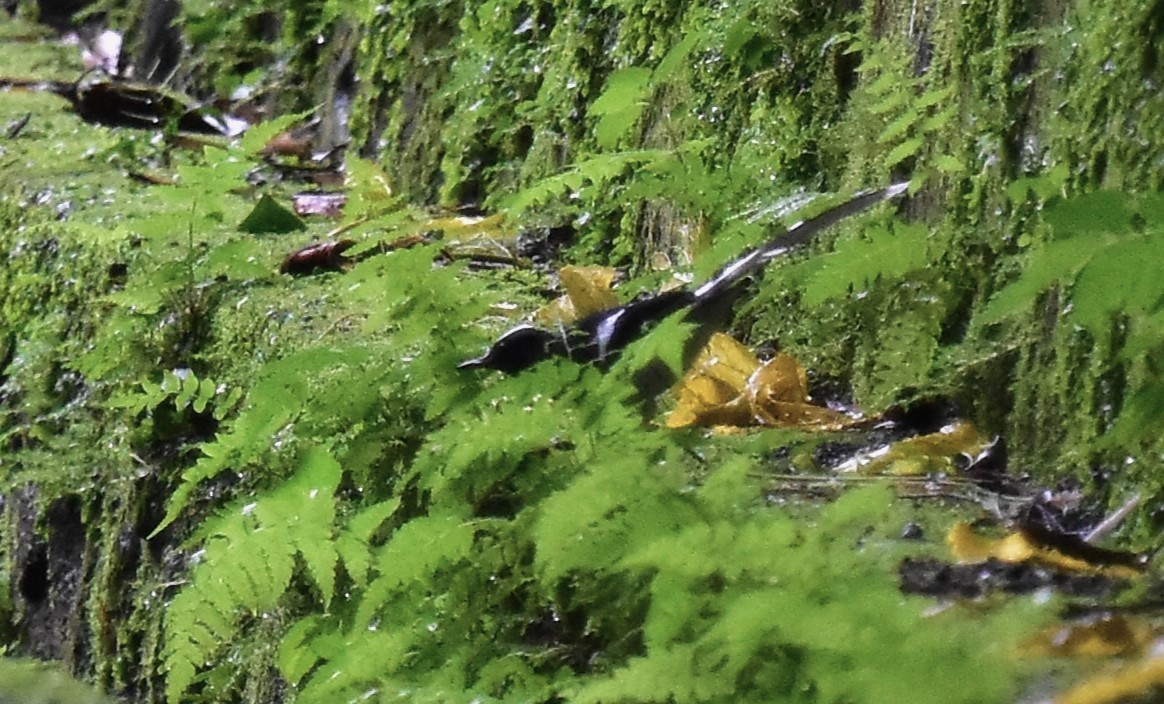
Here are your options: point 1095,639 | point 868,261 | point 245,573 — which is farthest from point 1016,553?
point 245,573

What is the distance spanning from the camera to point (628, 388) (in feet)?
5.30

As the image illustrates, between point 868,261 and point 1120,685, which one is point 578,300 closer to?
point 868,261

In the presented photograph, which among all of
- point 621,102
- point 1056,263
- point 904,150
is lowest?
point 621,102

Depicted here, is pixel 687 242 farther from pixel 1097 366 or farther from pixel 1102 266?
pixel 1102 266

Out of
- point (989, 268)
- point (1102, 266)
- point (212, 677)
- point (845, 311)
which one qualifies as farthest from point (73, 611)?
point (1102, 266)

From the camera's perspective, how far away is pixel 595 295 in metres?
2.26

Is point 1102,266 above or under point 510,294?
above

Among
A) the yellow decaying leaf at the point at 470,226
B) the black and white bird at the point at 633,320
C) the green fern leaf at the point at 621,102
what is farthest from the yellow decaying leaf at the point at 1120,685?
the yellow decaying leaf at the point at 470,226

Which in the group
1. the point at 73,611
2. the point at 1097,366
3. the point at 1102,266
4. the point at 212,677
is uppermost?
the point at 1102,266

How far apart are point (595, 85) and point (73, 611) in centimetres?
193

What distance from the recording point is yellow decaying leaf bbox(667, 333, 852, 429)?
1953mm

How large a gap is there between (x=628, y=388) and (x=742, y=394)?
44 cm

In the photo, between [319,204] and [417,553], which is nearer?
[417,553]

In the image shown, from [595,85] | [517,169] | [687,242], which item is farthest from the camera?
[517,169]
